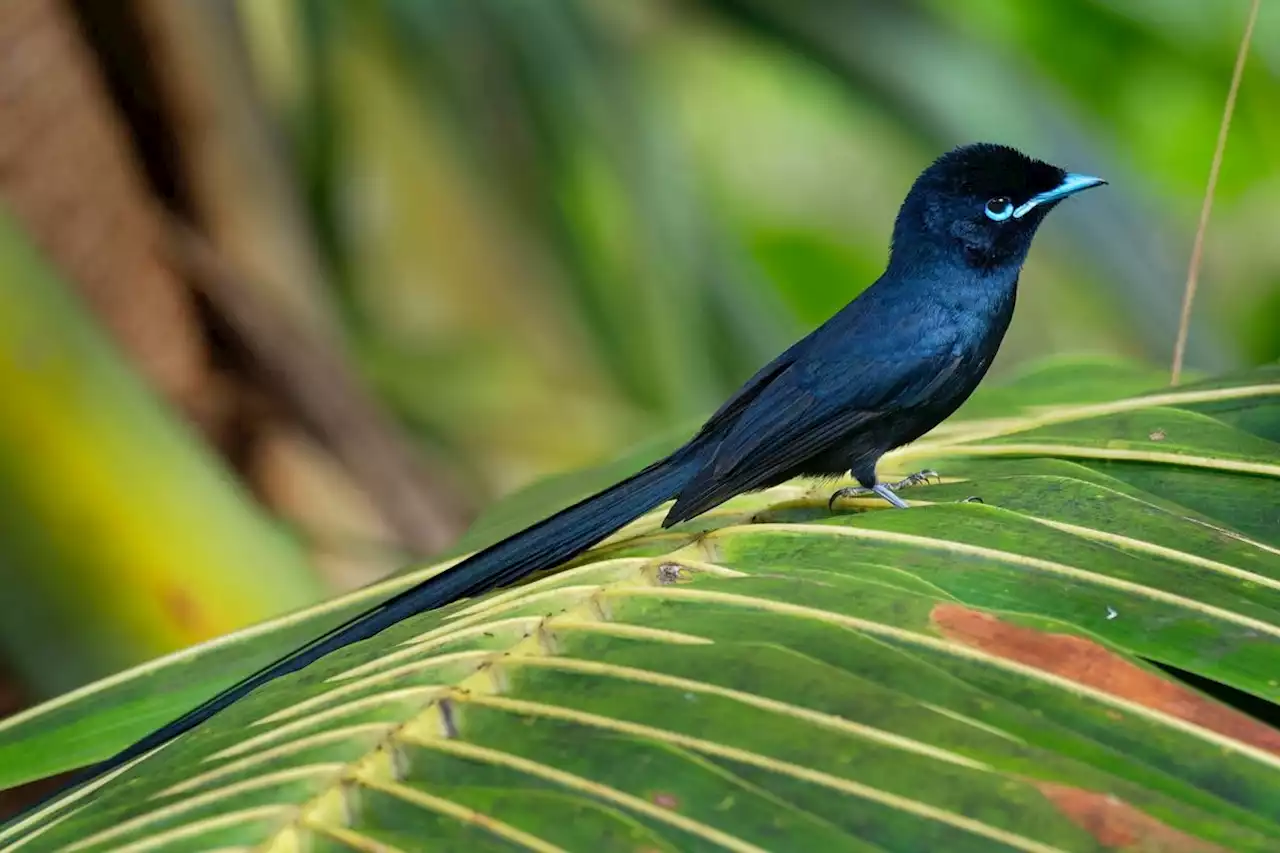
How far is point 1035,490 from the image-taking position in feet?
3.87

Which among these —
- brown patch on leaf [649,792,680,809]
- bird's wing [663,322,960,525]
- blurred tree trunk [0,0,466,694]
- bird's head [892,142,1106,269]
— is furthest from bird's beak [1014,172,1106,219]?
brown patch on leaf [649,792,680,809]

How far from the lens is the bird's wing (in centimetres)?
160

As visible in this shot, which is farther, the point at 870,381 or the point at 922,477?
the point at 870,381

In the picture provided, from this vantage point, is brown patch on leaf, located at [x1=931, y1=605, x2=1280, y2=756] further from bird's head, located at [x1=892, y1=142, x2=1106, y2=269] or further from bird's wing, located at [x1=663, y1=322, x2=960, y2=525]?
bird's head, located at [x1=892, y1=142, x2=1106, y2=269]

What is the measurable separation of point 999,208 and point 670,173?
1.00 meters

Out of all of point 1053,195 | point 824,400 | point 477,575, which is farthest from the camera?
point 1053,195

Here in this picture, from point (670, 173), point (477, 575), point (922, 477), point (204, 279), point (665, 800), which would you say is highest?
point (204, 279)

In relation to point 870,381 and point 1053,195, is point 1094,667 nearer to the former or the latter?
point 870,381

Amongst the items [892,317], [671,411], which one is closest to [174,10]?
[671,411]

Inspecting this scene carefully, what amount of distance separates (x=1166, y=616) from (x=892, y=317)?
34.7 inches

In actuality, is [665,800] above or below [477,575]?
below

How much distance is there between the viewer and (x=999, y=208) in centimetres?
182

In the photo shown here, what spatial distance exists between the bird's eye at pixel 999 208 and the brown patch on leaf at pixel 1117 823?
1.24m

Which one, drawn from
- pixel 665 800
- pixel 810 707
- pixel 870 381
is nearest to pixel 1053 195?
pixel 870 381
